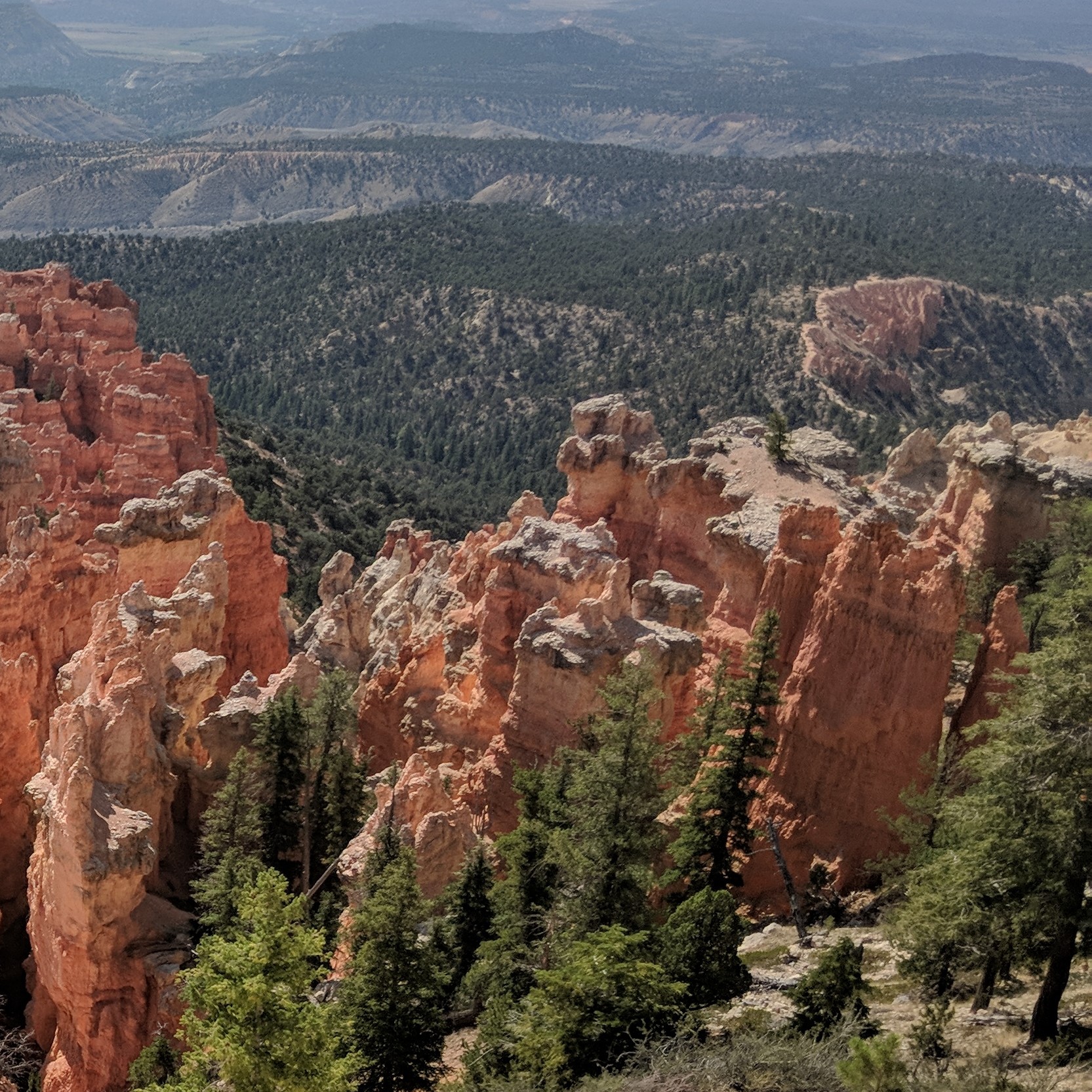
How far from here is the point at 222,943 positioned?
2094 cm

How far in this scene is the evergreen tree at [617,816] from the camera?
2545 cm

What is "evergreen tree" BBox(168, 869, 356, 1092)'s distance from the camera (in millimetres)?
20016

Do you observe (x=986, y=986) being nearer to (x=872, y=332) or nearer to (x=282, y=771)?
(x=282, y=771)

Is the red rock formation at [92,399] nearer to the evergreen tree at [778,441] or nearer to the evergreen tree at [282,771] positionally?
the evergreen tree at [282,771]

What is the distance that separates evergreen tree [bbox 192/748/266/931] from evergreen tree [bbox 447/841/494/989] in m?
3.63

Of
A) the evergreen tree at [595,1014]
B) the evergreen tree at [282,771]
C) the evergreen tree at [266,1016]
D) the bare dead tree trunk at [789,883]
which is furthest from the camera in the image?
the evergreen tree at [282,771]

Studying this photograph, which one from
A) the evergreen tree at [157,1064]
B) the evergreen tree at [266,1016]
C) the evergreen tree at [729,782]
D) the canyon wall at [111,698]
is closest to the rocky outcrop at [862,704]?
the evergreen tree at [729,782]

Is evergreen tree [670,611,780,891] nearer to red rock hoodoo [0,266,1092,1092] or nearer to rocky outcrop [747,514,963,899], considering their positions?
rocky outcrop [747,514,963,899]

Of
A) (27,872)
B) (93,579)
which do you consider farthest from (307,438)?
(27,872)

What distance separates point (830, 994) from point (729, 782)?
5982mm

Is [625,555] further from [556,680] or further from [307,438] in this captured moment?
[307,438]

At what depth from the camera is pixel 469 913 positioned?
1105 inches

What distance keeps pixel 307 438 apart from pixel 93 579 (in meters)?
70.7

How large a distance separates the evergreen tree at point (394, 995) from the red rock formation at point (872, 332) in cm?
11152
